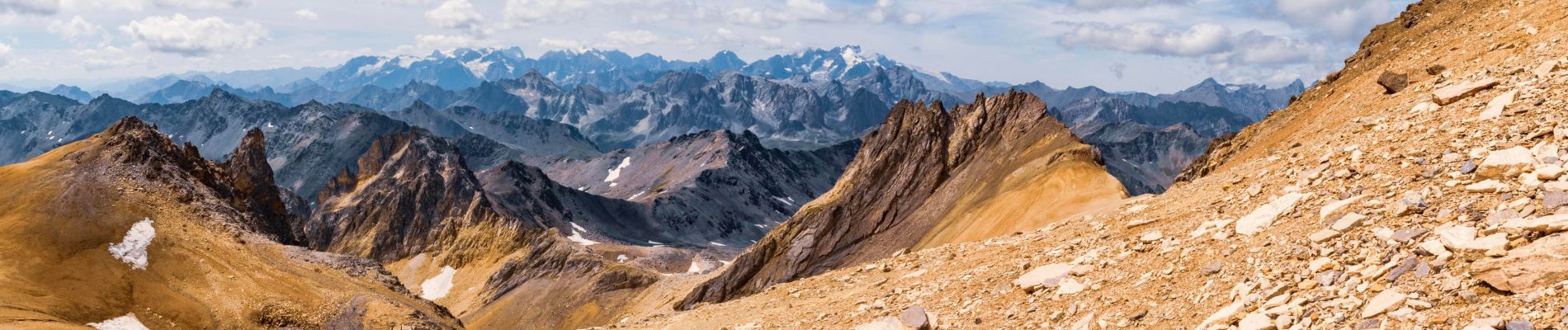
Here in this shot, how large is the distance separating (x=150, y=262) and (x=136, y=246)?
347 centimetres

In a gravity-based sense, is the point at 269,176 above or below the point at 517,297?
above

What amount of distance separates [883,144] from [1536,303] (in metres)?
86.7

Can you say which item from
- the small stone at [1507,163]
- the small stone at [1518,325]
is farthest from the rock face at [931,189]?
the small stone at [1518,325]

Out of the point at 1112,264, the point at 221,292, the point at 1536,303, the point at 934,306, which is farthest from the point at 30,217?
the point at 1536,303

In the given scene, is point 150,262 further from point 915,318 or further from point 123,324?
point 915,318

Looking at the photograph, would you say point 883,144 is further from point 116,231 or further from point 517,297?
point 116,231

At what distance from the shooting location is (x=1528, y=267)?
12.6 m

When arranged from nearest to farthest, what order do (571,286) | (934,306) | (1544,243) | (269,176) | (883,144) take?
1. (1544,243)
2. (934,306)
3. (883,144)
4. (571,286)
5. (269,176)

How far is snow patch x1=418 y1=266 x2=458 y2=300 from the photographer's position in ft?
494

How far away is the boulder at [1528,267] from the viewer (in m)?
12.4

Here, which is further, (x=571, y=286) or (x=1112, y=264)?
(x=571, y=286)

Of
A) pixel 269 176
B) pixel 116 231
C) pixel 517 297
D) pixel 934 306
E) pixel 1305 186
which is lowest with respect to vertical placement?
pixel 517 297

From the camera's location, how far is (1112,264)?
2142 centimetres

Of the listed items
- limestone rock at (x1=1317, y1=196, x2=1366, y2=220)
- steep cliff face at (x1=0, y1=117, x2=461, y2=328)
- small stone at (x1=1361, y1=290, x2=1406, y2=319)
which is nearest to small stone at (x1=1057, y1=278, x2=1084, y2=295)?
limestone rock at (x1=1317, y1=196, x2=1366, y2=220)
